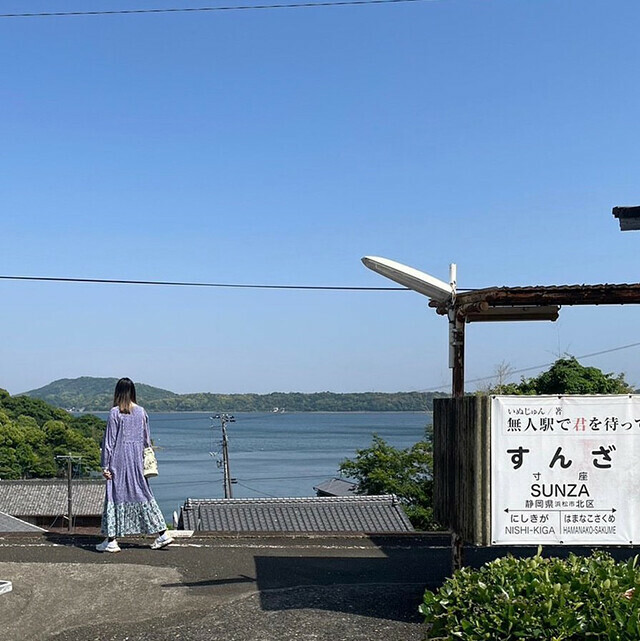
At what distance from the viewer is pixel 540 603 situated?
14.3 feet

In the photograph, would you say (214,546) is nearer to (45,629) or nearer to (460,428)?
(45,629)

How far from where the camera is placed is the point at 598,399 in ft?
18.9

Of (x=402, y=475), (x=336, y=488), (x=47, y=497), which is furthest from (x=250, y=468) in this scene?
(x=402, y=475)

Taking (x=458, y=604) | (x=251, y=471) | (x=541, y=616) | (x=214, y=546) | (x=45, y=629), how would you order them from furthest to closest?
(x=251, y=471)
(x=214, y=546)
(x=45, y=629)
(x=458, y=604)
(x=541, y=616)

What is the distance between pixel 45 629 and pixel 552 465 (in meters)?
3.55

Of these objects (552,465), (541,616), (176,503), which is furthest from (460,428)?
(176,503)

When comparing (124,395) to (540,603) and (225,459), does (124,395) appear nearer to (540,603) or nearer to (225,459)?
(540,603)

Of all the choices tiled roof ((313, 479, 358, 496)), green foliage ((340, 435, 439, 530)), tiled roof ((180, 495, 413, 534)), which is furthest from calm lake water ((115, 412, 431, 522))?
tiled roof ((180, 495, 413, 534))

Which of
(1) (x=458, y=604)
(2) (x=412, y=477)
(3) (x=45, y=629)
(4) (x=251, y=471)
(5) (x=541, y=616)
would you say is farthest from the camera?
(4) (x=251, y=471)

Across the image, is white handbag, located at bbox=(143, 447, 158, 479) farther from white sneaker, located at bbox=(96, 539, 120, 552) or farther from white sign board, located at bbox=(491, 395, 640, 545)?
white sign board, located at bbox=(491, 395, 640, 545)

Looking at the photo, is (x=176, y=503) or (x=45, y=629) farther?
(x=176, y=503)

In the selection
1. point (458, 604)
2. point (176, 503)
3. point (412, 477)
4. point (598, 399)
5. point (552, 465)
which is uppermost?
point (598, 399)

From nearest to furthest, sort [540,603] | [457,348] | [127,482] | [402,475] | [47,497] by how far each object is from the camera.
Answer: [540,603] < [457,348] < [127,482] < [402,475] < [47,497]

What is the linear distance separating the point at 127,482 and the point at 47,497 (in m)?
43.5
